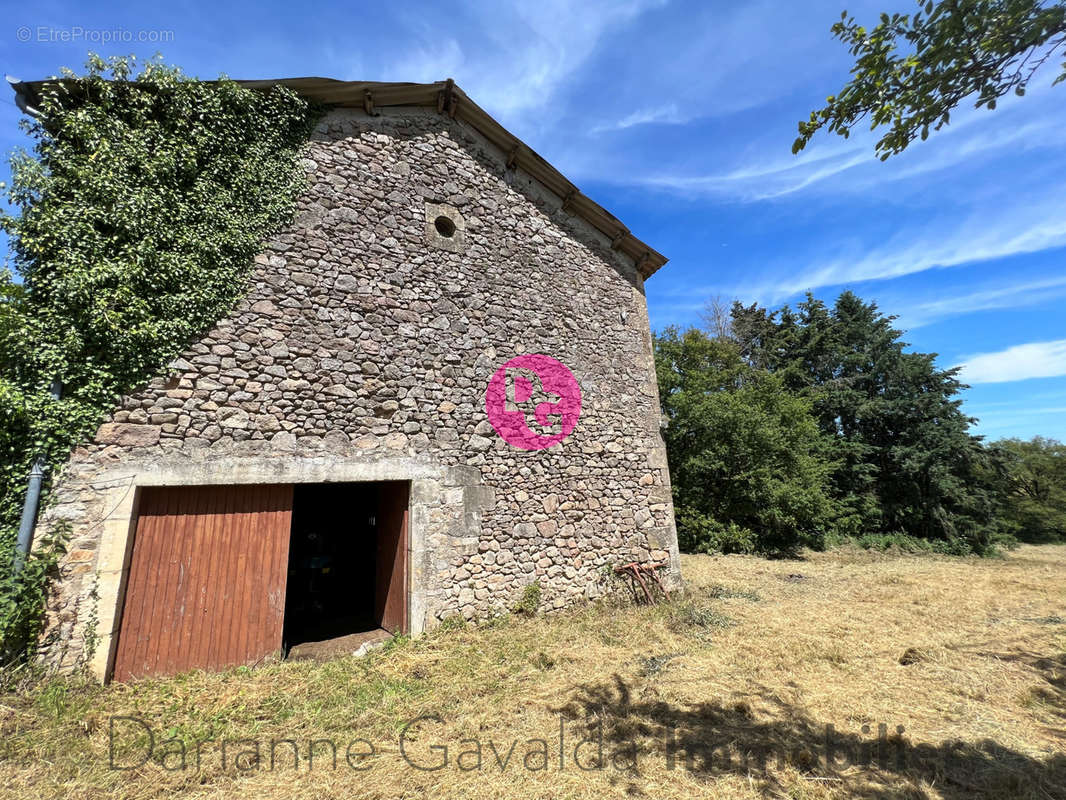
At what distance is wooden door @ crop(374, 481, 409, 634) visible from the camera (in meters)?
5.70

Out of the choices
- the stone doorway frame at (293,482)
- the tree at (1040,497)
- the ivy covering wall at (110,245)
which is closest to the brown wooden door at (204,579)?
the stone doorway frame at (293,482)

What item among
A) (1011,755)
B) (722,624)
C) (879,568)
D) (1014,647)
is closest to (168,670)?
(722,624)

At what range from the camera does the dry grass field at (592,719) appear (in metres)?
3.07

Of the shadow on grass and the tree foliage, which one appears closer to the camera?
the shadow on grass

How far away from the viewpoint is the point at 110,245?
14.9 ft

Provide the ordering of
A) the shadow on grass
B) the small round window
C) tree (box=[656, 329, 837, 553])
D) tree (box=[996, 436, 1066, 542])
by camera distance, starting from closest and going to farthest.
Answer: the shadow on grass < the small round window < tree (box=[656, 329, 837, 553]) < tree (box=[996, 436, 1066, 542])

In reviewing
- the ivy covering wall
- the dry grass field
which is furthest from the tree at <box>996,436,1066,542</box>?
the ivy covering wall

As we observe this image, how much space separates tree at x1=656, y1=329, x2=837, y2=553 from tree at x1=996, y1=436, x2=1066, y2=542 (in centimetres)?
1461

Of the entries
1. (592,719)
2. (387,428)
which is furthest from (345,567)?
(592,719)

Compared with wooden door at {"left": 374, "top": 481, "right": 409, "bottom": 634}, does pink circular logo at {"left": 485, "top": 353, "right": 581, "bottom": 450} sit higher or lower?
higher

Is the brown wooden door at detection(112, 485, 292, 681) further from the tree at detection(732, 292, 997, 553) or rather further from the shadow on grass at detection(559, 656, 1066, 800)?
the tree at detection(732, 292, 997, 553)

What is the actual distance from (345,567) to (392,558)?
2791 mm

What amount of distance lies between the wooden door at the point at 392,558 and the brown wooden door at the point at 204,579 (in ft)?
4.30

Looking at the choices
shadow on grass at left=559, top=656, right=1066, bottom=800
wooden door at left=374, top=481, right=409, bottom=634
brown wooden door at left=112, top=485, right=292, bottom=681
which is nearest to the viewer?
shadow on grass at left=559, top=656, right=1066, bottom=800
